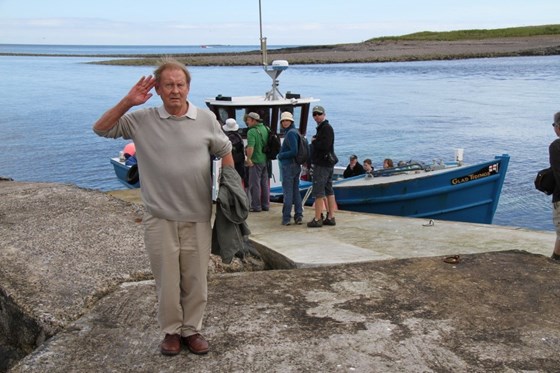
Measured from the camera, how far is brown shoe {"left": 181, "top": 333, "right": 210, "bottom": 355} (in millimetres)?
3979

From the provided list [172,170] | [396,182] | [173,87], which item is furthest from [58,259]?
[396,182]

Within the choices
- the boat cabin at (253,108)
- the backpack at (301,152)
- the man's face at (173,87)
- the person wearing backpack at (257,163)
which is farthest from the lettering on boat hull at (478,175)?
the man's face at (173,87)

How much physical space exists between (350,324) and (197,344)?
1.07 metres

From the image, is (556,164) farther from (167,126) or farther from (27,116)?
(27,116)

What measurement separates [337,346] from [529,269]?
2.31 m

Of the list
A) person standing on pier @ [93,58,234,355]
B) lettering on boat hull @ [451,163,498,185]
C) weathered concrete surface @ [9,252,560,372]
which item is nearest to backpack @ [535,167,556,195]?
weathered concrete surface @ [9,252,560,372]

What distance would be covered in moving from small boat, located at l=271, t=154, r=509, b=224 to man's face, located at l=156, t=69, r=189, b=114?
29.0ft

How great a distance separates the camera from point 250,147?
1017 cm

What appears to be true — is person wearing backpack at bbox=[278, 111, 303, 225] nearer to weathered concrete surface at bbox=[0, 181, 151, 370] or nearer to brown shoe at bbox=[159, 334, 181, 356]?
weathered concrete surface at bbox=[0, 181, 151, 370]

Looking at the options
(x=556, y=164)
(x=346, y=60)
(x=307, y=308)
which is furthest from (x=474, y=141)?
(x=346, y=60)

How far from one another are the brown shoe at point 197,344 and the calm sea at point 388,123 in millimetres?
13683

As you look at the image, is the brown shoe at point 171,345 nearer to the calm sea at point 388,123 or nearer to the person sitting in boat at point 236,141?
the person sitting in boat at point 236,141

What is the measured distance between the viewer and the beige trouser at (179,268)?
3793 millimetres

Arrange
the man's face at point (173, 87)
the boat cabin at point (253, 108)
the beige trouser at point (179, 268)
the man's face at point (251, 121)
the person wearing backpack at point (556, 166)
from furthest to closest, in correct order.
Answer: the boat cabin at point (253, 108), the man's face at point (251, 121), the person wearing backpack at point (556, 166), the beige trouser at point (179, 268), the man's face at point (173, 87)
